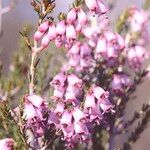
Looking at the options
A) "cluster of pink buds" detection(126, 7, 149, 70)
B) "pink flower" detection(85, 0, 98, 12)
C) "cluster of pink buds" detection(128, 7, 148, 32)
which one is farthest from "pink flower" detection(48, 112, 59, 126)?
"cluster of pink buds" detection(128, 7, 148, 32)

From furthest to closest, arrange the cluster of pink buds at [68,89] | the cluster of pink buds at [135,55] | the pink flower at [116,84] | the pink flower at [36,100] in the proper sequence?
the cluster of pink buds at [135,55] → the pink flower at [116,84] → the cluster of pink buds at [68,89] → the pink flower at [36,100]

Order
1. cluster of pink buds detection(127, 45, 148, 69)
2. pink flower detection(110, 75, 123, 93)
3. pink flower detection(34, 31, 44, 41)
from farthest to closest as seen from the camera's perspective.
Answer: cluster of pink buds detection(127, 45, 148, 69) → pink flower detection(110, 75, 123, 93) → pink flower detection(34, 31, 44, 41)

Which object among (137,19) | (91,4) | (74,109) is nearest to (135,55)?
(137,19)

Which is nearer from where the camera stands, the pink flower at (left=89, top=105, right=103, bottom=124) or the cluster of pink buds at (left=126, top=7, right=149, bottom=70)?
the pink flower at (left=89, top=105, right=103, bottom=124)

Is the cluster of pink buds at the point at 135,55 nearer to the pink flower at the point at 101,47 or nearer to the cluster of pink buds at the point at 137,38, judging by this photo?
the cluster of pink buds at the point at 137,38

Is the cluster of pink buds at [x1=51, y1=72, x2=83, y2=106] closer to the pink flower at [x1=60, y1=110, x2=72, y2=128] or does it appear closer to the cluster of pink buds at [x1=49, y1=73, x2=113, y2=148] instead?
the cluster of pink buds at [x1=49, y1=73, x2=113, y2=148]

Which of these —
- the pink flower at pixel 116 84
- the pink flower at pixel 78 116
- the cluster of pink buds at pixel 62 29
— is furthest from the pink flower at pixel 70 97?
the pink flower at pixel 116 84

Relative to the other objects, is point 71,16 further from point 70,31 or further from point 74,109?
point 74,109

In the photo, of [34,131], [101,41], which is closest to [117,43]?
[101,41]

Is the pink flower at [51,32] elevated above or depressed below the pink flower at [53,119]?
above

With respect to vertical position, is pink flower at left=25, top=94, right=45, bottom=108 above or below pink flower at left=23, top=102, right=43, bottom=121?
above

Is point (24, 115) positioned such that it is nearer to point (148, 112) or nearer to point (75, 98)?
point (75, 98)

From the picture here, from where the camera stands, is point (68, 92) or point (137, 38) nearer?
point (68, 92)
